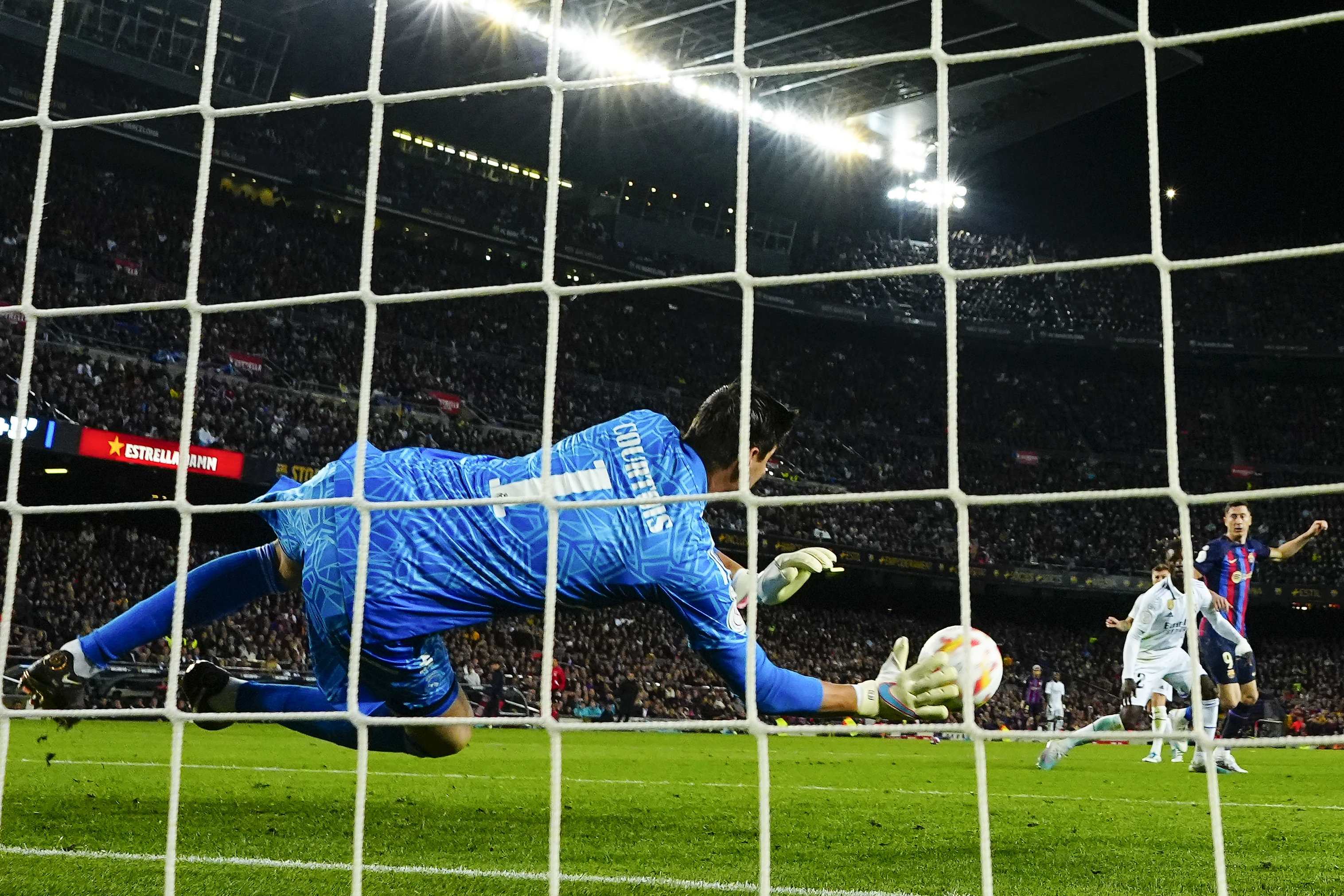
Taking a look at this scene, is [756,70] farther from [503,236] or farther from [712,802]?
[503,236]

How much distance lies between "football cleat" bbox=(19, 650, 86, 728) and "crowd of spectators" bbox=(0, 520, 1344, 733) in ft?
31.9

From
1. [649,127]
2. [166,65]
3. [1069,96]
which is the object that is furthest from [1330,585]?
[166,65]

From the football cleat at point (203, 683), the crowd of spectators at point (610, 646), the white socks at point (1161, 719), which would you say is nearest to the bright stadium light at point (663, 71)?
the crowd of spectators at point (610, 646)

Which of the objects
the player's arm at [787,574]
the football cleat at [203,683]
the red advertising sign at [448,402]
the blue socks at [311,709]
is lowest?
the blue socks at [311,709]

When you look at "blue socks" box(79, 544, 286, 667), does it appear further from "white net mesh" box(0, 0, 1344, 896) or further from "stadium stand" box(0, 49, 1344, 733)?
"stadium stand" box(0, 49, 1344, 733)

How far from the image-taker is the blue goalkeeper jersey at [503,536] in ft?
12.9

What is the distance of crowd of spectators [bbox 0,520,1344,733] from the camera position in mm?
16812

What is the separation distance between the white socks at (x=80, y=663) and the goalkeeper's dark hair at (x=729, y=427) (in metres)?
2.19

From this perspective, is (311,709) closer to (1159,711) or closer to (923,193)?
(1159,711)

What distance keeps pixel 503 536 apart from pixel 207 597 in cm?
134

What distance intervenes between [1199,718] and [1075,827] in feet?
10.3

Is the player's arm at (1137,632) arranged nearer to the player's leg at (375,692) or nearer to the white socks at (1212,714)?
the white socks at (1212,714)

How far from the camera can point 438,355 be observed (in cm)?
2409

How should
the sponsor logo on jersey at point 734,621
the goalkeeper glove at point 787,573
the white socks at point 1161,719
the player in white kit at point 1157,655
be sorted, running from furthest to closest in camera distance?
the white socks at point 1161,719
the player in white kit at point 1157,655
the sponsor logo on jersey at point 734,621
the goalkeeper glove at point 787,573
